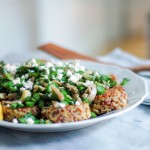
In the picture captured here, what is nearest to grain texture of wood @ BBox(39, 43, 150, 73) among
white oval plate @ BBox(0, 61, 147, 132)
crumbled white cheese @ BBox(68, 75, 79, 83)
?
white oval plate @ BBox(0, 61, 147, 132)

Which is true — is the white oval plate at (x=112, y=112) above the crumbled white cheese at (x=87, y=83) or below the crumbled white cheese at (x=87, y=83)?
below

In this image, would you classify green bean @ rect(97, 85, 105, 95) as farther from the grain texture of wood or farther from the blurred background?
the blurred background

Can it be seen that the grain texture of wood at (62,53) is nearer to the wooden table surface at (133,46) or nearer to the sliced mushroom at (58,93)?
the sliced mushroom at (58,93)

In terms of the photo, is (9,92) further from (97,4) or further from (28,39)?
(97,4)

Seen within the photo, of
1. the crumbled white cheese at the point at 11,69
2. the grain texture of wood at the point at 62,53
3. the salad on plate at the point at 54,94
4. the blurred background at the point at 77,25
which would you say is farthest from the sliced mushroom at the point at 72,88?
the blurred background at the point at 77,25

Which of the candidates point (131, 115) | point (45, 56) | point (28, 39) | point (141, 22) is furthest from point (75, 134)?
point (141, 22)

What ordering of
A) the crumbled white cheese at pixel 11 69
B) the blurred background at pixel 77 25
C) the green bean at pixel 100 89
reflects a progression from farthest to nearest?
the blurred background at pixel 77 25 < the crumbled white cheese at pixel 11 69 < the green bean at pixel 100 89
